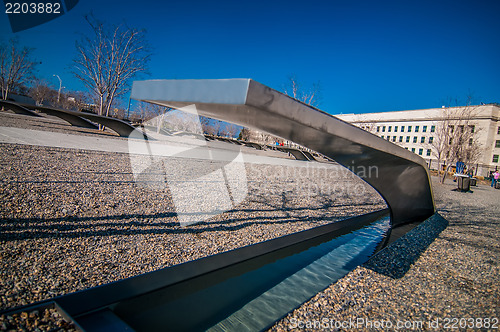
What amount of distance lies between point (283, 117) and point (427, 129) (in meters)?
75.2

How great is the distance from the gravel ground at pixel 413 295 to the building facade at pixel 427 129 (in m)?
46.6

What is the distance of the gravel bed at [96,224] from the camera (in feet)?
7.24

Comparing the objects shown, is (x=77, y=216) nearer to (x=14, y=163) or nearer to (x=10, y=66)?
(x=14, y=163)

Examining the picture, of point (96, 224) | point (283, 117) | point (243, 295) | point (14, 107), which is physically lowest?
point (243, 295)

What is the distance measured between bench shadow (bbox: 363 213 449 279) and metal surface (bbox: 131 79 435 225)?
1.08 meters

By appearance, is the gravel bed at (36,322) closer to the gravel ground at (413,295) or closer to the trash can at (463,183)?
the gravel ground at (413,295)

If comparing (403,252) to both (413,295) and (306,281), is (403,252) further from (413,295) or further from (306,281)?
(306,281)

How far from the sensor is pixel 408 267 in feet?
9.27

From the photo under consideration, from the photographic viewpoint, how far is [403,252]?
3.32 meters

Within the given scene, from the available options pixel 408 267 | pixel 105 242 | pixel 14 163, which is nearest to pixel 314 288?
pixel 408 267

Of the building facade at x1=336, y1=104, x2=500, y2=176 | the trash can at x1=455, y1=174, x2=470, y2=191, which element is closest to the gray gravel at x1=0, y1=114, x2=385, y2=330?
the trash can at x1=455, y1=174, x2=470, y2=191

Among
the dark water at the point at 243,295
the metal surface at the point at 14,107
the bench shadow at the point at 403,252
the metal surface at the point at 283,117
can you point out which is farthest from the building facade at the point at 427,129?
the metal surface at the point at 14,107

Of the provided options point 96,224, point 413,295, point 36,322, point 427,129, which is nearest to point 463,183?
point 413,295

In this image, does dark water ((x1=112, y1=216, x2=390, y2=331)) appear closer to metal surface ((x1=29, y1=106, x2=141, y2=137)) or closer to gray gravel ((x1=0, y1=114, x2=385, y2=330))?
gray gravel ((x1=0, y1=114, x2=385, y2=330))
